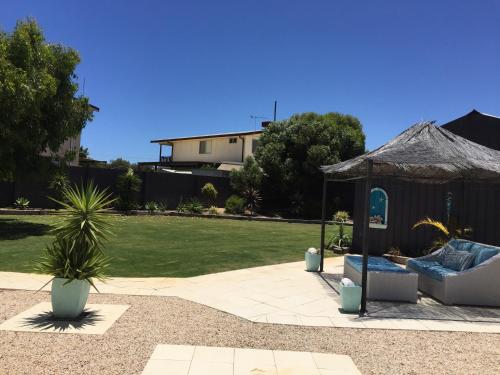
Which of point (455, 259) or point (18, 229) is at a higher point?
point (455, 259)

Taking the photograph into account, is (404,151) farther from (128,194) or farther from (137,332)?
(128,194)

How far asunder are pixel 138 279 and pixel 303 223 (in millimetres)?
17637

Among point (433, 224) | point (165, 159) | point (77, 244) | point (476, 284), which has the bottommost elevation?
point (476, 284)

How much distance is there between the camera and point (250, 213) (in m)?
26.9

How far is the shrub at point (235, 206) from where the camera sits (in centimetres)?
2647

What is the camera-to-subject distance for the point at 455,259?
895 cm

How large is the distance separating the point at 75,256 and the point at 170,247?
271 inches

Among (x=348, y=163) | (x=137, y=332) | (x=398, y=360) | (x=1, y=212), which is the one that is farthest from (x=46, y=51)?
(x=398, y=360)

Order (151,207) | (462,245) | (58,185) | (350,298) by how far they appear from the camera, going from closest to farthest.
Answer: (350,298)
(462,245)
(58,185)
(151,207)

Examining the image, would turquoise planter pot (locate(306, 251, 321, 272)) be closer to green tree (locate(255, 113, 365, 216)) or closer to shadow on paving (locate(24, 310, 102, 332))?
shadow on paving (locate(24, 310, 102, 332))

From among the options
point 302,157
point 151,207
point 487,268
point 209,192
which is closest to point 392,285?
point 487,268

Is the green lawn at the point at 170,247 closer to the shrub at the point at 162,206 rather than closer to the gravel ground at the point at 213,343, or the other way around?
the gravel ground at the point at 213,343

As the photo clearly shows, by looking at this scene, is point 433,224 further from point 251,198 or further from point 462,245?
point 251,198

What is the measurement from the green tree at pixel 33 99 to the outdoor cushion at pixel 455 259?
12.2m
